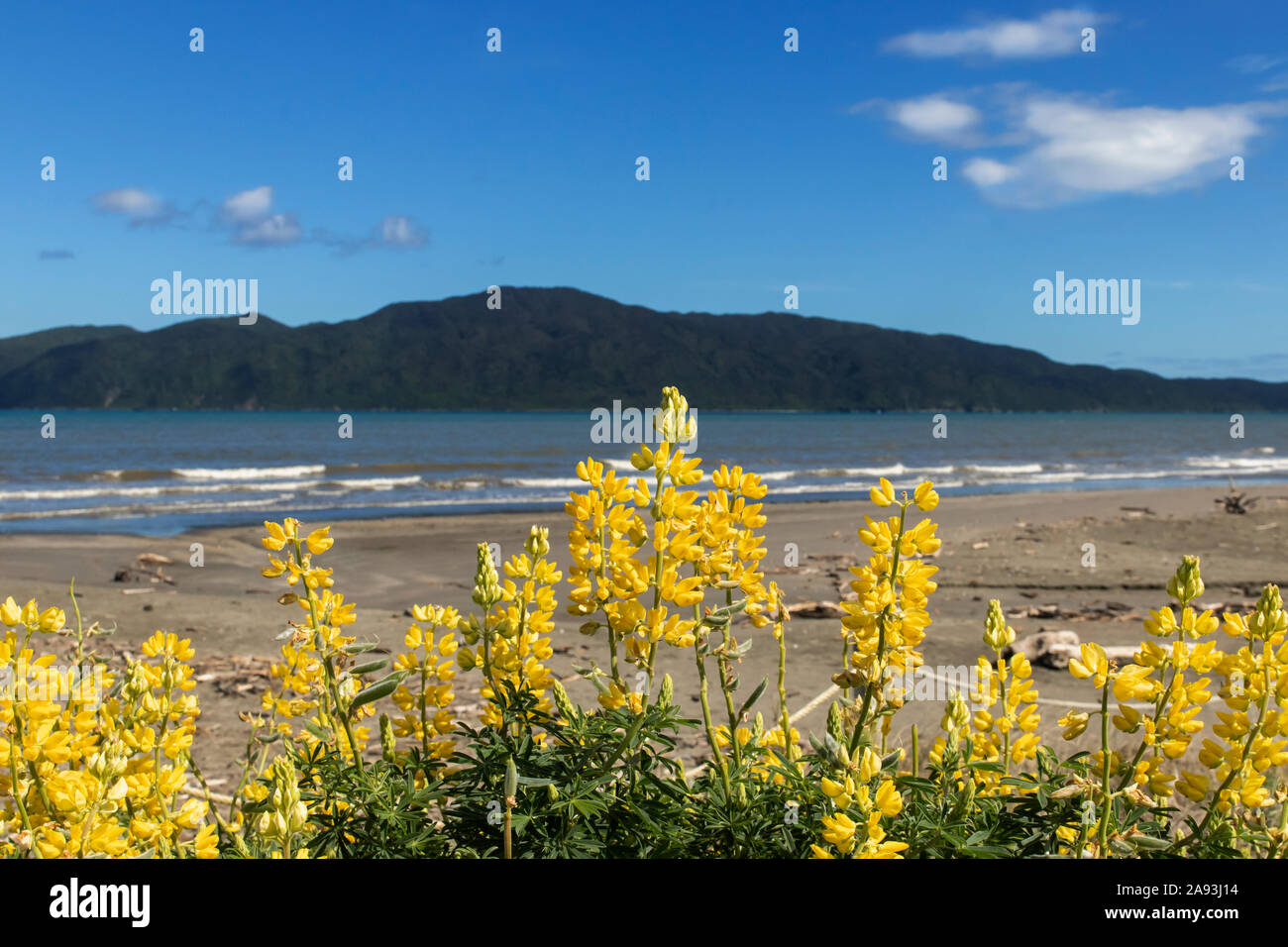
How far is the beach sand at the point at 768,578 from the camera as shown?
6.77 metres

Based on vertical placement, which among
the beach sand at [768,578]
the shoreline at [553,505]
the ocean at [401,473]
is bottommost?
the beach sand at [768,578]

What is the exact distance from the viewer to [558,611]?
9945 mm

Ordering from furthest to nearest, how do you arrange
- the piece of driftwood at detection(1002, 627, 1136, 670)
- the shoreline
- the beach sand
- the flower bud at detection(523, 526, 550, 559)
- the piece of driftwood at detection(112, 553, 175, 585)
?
the shoreline
the piece of driftwood at detection(112, 553, 175, 585)
the piece of driftwood at detection(1002, 627, 1136, 670)
the beach sand
the flower bud at detection(523, 526, 550, 559)

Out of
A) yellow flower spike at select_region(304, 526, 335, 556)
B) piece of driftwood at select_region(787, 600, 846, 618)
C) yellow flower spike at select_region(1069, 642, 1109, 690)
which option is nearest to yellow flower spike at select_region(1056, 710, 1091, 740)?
yellow flower spike at select_region(1069, 642, 1109, 690)

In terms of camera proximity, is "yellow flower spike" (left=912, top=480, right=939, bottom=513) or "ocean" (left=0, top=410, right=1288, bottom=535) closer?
"yellow flower spike" (left=912, top=480, right=939, bottom=513)

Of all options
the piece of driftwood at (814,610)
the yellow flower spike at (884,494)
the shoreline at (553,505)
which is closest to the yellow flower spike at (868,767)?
the yellow flower spike at (884,494)

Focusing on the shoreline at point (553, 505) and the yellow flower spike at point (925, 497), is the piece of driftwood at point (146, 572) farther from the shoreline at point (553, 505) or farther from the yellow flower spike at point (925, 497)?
the yellow flower spike at point (925, 497)

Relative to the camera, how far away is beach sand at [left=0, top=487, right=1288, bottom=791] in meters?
6.77

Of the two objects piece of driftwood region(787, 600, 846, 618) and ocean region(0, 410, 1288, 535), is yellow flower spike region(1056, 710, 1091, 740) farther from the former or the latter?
ocean region(0, 410, 1288, 535)

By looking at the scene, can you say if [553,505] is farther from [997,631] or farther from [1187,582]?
[1187,582]

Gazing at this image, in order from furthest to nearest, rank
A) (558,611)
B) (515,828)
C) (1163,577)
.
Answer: (1163,577) → (558,611) → (515,828)

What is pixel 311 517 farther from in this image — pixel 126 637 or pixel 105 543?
pixel 126 637
